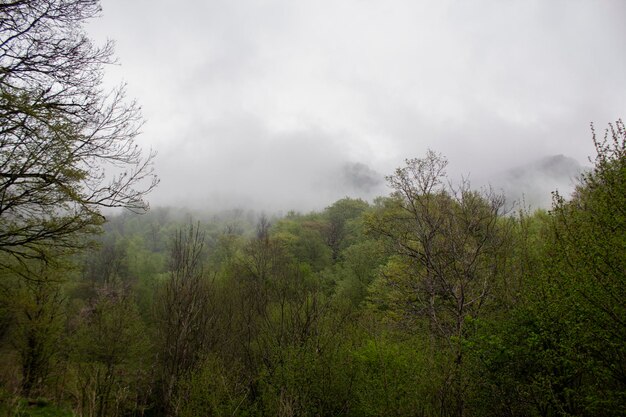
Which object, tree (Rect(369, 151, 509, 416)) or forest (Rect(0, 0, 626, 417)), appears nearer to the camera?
forest (Rect(0, 0, 626, 417))

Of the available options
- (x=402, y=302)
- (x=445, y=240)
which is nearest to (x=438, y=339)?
(x=402, y=302)

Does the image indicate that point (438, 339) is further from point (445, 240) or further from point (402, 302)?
point (445, 240)

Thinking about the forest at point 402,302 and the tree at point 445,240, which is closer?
the forest at point 402,302

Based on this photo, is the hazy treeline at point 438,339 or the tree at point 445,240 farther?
the tree at point 445,240

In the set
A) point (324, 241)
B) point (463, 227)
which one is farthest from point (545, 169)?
point (463, 227)

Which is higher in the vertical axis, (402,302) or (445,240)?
(445,240)

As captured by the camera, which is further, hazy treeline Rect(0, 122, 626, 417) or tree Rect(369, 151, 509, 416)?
tree Rect(369, 151, 509, 416)

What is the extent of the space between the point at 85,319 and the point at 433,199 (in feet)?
84.3

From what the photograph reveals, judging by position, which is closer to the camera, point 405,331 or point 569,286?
point 569,286

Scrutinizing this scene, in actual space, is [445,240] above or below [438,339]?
above

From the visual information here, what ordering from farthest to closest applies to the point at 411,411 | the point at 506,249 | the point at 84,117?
the point at 506,249 → the point at 411,411 → the point at 84,117

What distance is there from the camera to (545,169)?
17562 cm

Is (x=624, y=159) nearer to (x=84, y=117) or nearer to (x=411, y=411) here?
(x=411, y=411)

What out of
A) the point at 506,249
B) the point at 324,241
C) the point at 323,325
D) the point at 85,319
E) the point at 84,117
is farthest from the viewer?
the point at 324,241
